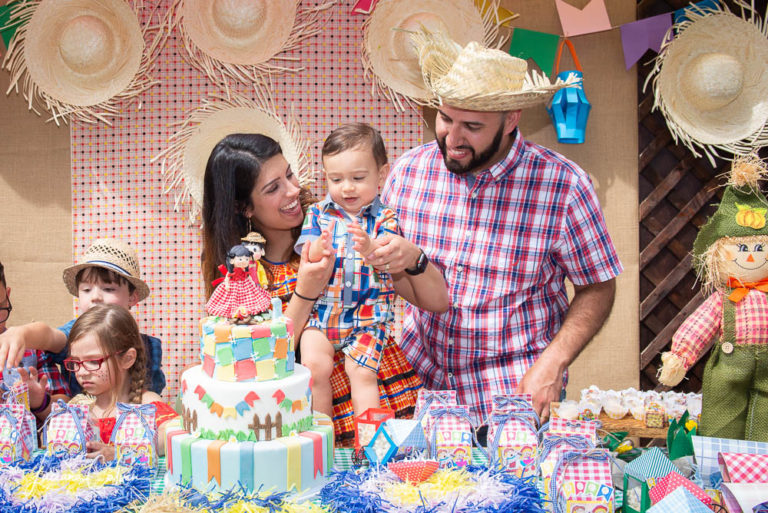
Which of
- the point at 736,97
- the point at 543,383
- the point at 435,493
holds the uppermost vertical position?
the point at 736,97

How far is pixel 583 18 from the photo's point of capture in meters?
3.27

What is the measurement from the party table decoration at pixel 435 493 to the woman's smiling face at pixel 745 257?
43.7 inches

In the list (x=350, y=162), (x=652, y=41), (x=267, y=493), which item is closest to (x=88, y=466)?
(x=267, y=493)

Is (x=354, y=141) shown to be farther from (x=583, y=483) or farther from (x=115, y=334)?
(x=583, y=483)

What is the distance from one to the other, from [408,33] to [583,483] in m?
2.09

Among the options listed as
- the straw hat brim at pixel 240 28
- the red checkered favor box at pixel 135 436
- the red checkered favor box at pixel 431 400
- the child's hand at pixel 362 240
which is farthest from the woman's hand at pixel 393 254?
the straw hat brim at pixel 240 28

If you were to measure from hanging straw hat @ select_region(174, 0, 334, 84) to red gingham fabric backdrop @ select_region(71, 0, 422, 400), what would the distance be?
3.3 inches

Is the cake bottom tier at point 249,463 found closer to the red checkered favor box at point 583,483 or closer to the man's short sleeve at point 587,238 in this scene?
the red checkered favor box at point 583,483

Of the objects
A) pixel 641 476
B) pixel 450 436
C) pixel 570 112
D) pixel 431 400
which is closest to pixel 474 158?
pixel 570 112

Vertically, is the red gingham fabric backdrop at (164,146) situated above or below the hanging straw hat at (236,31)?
below

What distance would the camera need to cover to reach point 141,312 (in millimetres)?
3447

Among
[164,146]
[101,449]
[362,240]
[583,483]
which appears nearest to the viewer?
[583,483]

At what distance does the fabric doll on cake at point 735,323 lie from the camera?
7.72ft

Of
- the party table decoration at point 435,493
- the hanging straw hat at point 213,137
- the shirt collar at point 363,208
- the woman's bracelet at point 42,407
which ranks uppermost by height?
the hanging straw hat at point 213,137
